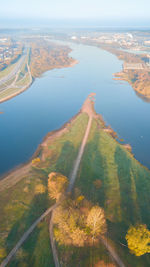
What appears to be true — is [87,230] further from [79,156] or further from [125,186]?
[79,156]

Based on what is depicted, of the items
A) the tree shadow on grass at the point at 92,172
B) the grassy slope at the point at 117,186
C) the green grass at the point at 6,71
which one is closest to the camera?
the grassy slope at the point at 117,186

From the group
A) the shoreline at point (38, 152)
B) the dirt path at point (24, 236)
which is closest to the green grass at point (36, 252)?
the dirt path at point (24, 236)

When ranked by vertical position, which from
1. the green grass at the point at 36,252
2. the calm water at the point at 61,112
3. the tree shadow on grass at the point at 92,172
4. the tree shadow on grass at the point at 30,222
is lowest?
the green grass at the point at 36,252

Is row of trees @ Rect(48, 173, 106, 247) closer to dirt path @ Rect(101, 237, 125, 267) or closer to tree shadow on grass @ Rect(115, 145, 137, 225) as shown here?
dirt path @ Rect(101, 237, 125, 267)

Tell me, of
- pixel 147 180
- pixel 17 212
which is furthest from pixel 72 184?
pixel 147 180

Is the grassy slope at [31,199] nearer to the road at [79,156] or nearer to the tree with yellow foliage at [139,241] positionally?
the road at [79,156]

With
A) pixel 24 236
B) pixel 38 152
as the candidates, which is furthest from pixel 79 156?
pixel 24 236
